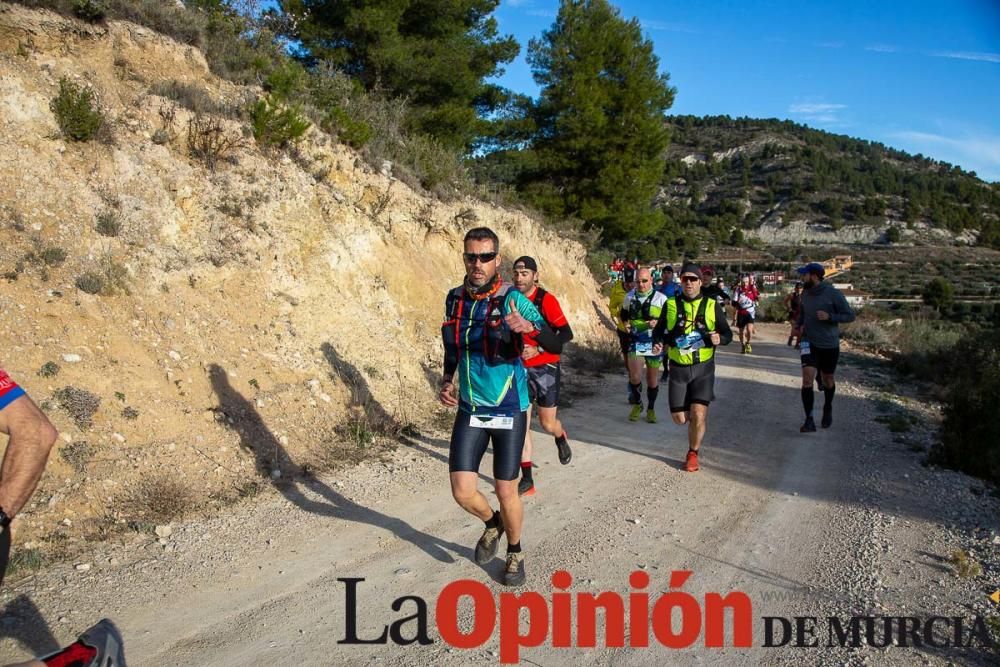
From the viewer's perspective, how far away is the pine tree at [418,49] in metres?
16.1

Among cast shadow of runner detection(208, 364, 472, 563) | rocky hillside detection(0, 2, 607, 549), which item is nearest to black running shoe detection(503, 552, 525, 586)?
cast shadow of runner detection(208, 364, 472, 563)

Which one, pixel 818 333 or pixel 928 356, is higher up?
pixel 818 333

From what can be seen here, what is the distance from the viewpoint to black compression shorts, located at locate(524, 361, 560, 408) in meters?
6.82

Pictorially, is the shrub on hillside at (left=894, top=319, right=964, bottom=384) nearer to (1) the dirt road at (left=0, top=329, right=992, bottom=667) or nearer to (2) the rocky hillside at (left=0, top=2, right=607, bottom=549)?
(1) the dirt road at (left=0, top=329, right=992, bottom=667)

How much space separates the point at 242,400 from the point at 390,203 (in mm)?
5537

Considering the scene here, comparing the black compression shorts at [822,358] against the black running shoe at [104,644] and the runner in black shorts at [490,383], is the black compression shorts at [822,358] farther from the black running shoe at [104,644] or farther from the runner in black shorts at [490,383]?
the black running shoe at [104,644]

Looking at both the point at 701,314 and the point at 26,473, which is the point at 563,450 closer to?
the point at 701,314

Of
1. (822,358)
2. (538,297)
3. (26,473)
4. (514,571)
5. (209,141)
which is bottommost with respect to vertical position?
(514,571)

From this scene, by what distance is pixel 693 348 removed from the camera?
7.02 metres

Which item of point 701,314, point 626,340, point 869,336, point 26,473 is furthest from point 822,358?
point 869,336

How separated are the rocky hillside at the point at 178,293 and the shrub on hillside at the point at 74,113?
0.13 m

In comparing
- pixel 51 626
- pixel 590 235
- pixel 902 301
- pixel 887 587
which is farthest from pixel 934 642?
pixel 902 301

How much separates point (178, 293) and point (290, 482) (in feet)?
9.49

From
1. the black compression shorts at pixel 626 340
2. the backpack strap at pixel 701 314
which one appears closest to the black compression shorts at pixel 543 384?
the backpack strap at pixel 701 314
